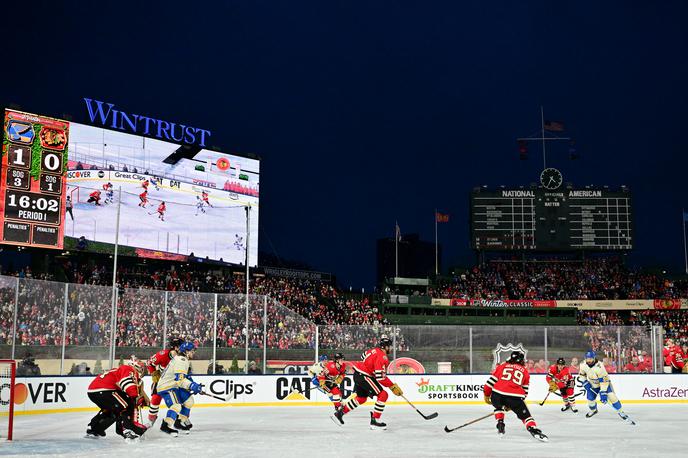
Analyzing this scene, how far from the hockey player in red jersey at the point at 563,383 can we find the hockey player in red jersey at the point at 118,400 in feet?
39.6

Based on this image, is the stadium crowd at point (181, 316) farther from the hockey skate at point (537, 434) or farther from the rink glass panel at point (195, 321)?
the hockey skate at point (537, 434)

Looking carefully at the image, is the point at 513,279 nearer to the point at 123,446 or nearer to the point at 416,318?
the point at 416,318

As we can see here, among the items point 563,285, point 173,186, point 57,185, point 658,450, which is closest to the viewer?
point 658,450

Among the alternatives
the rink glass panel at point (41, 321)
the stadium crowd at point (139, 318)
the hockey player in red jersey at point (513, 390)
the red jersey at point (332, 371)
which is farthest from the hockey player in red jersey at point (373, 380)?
the stadium crowd at point (139, 318)

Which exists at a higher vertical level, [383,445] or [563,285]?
[563,285]

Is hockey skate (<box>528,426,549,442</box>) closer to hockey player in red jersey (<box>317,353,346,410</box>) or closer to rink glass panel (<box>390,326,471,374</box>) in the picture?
hockey player in red jersey (<box>317,353,346,410</box>)

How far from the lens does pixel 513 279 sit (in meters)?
51.2

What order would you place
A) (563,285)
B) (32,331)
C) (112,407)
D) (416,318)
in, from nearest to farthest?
(112,407) → (32,331) → (416,318) → (563,285)

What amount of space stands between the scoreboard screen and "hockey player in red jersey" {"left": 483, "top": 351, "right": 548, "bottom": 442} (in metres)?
37.1

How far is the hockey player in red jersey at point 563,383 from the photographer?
20922 mm

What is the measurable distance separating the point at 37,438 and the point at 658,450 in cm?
1056

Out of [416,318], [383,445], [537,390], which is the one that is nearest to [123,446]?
[383,445]

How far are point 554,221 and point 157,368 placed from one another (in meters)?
39.1

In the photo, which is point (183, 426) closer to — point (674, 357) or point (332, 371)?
point (332, 371)
